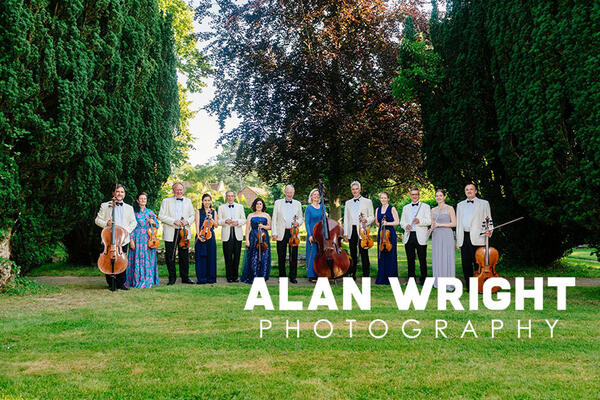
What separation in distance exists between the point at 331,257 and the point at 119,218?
12.0ft

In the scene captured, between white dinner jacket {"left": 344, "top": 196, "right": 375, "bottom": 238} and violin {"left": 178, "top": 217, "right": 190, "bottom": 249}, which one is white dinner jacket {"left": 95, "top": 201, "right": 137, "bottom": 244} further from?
white dinner jacket {"left": 344, "top": 196, "right": 375, "bottom": 238}

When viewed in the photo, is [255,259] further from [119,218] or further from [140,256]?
[119,218]

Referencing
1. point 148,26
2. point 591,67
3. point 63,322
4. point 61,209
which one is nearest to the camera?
Result: point 63,322

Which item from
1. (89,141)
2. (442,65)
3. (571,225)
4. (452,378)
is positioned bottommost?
(452,378)

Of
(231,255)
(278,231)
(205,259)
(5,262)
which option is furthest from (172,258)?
(5,262)

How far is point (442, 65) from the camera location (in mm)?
10375

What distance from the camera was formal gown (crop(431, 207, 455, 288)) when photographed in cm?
843

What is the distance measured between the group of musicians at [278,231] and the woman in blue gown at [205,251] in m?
0.02

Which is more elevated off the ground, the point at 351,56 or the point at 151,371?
the point at 351,56

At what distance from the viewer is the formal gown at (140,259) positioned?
27.8 feet

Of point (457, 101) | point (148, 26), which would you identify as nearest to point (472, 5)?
point (457, 101)

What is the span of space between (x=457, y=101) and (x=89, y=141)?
7033 millimetres

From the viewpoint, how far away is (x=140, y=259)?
8.51 metres

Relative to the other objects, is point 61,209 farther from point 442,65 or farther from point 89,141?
point 442,65
